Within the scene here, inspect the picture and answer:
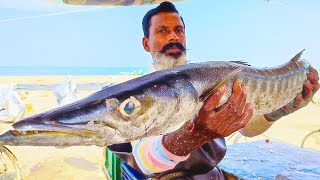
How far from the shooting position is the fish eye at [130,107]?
1471 mm

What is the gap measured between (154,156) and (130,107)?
737 mm

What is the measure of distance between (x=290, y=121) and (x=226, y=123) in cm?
1388

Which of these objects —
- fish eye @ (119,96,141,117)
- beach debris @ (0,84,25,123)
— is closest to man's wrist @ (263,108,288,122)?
Answer: fish eye @ (119,96,141,117)

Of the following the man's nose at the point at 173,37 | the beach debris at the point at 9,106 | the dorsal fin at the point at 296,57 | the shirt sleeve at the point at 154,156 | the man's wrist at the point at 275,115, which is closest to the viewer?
the shirt sleeve at the point at 154,156

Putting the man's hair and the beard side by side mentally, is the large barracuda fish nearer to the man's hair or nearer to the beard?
the beard

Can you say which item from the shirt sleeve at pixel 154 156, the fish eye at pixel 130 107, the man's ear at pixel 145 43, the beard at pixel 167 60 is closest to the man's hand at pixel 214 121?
the shirt sleeve at pixel 154 156

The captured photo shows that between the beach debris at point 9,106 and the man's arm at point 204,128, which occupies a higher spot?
the man's arm at point 204,128

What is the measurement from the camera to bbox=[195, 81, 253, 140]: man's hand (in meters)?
1.78

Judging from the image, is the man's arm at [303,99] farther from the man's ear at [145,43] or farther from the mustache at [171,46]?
the man's ear at [145,43]

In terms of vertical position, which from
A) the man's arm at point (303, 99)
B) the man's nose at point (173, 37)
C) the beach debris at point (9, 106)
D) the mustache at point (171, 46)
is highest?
the man's nose at point (173, 37)

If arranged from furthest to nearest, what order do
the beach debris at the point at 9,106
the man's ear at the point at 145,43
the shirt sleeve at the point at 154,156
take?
the beach debris at the point at 9,106, the man's ear at the point at 145,43, the shirt sleeve at the point at 154,156

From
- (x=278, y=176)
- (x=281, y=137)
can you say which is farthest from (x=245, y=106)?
(x=281, y=137)

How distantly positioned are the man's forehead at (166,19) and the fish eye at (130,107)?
Answer: 5.34ft

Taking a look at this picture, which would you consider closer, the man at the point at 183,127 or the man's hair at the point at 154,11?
the man at the point at 183,127
